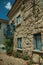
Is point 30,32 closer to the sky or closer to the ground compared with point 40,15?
closer to the ground

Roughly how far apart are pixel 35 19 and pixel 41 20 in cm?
103

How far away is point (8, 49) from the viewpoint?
17.8m

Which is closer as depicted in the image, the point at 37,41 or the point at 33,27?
the point at 37,41

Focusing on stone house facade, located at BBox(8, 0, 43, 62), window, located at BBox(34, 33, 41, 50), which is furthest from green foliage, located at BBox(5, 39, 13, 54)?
window, located at BBox(34, 33, 41, 50)

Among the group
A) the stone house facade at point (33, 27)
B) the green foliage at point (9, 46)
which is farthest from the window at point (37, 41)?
the green foliage at point (9, 46)

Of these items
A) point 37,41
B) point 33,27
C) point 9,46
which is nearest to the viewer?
point 37,41

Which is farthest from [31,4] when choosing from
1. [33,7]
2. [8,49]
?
[8,49]

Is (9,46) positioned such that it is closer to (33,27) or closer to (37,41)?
(33,27)

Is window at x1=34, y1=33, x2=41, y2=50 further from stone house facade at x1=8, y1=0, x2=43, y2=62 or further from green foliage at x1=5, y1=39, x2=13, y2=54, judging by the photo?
green foliage at x1=5, y1=39, x2=13, y2=54

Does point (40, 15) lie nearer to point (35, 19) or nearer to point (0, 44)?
point (35, 19)

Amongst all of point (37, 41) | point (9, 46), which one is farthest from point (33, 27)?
point (9, 46)

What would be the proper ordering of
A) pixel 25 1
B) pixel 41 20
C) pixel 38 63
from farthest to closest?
1. pixel 25 1
2. pixel 41 20
3. pixel 38 63

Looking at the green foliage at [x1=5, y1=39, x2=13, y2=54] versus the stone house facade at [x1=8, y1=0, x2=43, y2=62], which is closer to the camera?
the stone house facade at [x1=8, y1=0, x2=43, y2=62]

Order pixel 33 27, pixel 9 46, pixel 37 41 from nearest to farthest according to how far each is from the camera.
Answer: pixel 37 41 → pixel 33 27 → pixel 9 46
